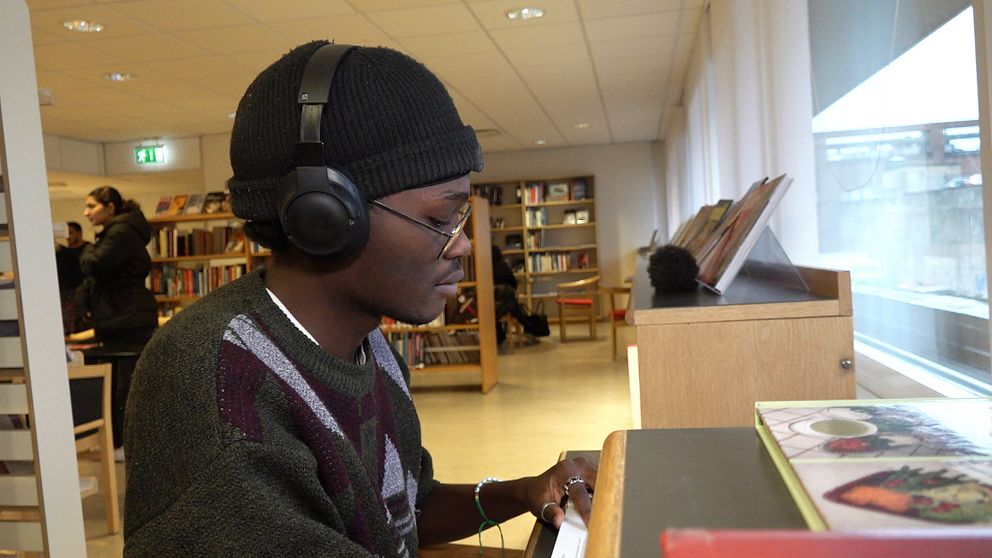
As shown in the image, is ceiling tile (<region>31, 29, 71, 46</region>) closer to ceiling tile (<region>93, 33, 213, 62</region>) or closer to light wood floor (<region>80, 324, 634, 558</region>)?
ceiling tile (<region>93, 33, 213, 62</region>)

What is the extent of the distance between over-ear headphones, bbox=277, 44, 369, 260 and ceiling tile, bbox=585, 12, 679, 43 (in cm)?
492

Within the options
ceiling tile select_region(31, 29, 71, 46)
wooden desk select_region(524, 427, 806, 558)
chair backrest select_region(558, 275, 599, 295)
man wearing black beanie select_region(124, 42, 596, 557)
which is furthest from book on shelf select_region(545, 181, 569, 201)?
wooden desk select_region(524, 427, 806, 558)

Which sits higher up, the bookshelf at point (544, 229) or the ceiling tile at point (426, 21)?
the ceiling tile at point (426, 21)

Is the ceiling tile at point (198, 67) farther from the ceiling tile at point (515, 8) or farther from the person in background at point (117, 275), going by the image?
the ceiling tile at point (515, 8)

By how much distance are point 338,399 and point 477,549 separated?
49 centimetres

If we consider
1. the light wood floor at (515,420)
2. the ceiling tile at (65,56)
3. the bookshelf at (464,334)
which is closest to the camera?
the light wood floor at (515,420)

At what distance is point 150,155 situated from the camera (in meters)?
9.69

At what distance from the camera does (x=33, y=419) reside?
202 cm

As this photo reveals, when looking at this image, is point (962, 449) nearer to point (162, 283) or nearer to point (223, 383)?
point (223, 383)

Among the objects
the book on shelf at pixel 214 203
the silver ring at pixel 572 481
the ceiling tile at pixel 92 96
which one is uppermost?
the ceiling tile at pixel 92 96

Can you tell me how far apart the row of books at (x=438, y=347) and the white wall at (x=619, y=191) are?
607 cm

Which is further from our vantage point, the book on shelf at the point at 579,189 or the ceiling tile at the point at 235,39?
the book on shelf at the point at 579,189

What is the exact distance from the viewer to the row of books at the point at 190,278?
6.67m

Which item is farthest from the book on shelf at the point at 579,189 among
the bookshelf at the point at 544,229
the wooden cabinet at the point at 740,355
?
the wooden cabinet at the point at 740,355
